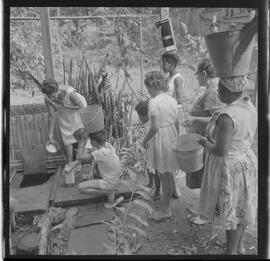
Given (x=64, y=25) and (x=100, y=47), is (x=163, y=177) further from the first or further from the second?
(x=64, y=25)

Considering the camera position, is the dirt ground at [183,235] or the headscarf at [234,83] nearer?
the headscarf at [234,83]

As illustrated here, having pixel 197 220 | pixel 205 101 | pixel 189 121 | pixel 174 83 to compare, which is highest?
pixel 174 83

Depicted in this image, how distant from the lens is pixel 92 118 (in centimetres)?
271

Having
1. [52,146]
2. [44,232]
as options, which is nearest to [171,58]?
[52,146]

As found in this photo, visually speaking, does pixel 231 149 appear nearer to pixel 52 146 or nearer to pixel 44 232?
pixel 52 146

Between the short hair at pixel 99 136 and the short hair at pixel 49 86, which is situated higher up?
the short hair at pixel 49 86

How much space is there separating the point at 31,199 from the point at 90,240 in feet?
1.37

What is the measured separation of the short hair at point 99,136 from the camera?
2723mm

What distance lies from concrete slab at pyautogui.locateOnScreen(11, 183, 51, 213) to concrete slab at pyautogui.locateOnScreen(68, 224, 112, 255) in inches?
9.4

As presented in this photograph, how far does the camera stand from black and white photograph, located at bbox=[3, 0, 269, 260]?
2654 millimetres

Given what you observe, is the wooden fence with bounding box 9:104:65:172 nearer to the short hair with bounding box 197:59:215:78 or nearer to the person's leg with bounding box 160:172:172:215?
the person's leg with bounding box 160:172:172:215

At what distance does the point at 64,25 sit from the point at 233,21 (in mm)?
950

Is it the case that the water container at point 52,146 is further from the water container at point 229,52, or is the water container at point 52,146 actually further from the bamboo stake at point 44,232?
the water container at point 229,52

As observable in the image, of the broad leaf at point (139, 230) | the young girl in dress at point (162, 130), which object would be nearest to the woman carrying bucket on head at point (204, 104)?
the young girl in dress at point (162, 130)
